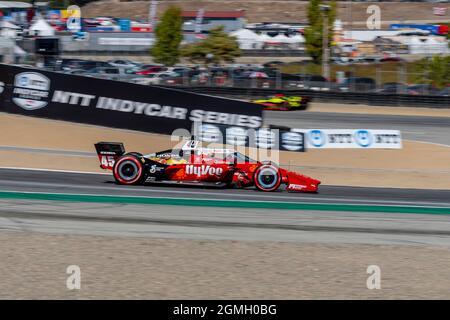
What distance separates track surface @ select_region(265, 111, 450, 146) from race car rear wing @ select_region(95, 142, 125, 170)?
1358 cm

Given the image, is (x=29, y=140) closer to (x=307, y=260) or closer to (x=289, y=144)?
(x=289, y=144)

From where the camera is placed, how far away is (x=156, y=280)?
8562mm

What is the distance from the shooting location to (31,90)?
23297 millimetres

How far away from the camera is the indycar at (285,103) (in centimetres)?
3291

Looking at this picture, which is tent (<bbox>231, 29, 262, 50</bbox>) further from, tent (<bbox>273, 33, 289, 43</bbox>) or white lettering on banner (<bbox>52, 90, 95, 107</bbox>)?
white lettering on banner (<bbox>52, 90, 95, 107</bbox>)

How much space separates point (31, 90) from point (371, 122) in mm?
13811

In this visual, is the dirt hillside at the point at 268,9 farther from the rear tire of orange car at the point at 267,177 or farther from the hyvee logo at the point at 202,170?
the hyvee logo at the point at 202,170

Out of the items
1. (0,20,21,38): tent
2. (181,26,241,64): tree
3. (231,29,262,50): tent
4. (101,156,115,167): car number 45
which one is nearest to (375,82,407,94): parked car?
(181,26,241,64): tree

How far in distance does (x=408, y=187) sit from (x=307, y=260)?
9.47 metres

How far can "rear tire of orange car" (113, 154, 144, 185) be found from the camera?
1557cm

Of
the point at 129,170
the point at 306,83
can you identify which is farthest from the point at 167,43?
the point at 129,170

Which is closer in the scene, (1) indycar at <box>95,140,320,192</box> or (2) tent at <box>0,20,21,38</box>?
(1) indycar at <box>95,140,320,192</box>

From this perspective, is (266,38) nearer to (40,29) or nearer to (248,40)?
(248,40)

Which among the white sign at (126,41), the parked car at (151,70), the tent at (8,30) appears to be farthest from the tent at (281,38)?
the parked car at (151,70)
